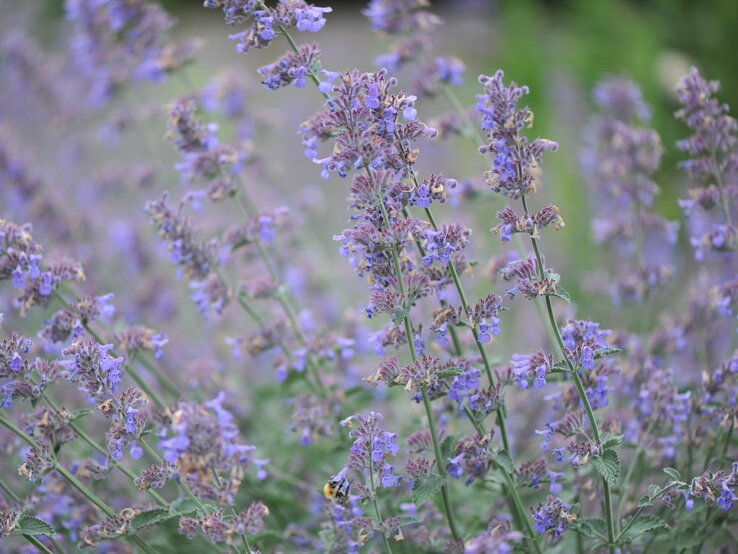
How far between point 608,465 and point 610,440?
8cm

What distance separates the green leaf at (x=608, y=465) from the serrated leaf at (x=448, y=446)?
1.28ft

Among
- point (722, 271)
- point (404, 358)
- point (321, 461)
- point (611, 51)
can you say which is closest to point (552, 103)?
point (611, 51)

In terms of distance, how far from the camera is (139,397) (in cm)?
221

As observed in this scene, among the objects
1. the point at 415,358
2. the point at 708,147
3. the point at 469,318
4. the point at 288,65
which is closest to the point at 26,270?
the point at 288,65

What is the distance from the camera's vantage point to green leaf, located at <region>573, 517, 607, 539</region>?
2.23 metres

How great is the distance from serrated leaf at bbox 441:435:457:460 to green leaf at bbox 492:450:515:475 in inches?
5.3

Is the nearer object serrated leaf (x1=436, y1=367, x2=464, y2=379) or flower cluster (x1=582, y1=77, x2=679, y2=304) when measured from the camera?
serrated leaf (x1=436, y1=367, x2=464, y2=379)

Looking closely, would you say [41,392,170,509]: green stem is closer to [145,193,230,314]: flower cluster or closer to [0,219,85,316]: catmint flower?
[0,219,85,316]: catmint flower

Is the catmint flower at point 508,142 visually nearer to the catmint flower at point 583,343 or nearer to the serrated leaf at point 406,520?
the catmint flower at point 583,343

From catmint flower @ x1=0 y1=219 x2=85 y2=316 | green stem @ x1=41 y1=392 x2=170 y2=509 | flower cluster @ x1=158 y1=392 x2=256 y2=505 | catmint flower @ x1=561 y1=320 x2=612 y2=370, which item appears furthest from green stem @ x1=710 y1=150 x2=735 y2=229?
catmint flower @ x1=0 y1=219 x2=85 y2=316

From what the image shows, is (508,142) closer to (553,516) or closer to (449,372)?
(449,372)

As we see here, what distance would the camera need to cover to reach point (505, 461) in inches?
86.4

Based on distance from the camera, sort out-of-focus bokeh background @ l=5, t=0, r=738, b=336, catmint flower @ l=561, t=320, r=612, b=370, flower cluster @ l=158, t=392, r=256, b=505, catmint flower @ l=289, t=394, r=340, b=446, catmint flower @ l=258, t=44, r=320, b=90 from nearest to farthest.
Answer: flower cluster @ l=158, t=392, r=256, b=505
catmint flower @ l=561, t=320, r=612, b=370
catmint flower @ l=258, t=44, r=320, b=90
catmint flower @ l=289, t=394, r=340, b=446
out-of-focus bokeh background @ l=5, t=0, r=738, b=336

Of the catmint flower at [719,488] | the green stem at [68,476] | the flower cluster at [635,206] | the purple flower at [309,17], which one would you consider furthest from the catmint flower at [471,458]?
the flower cluster at [635,206]
